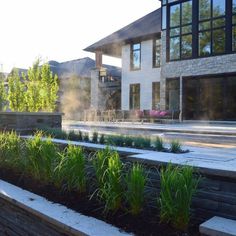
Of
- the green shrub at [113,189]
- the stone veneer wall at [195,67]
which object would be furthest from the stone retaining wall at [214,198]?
the stone veneer wall at [195,67]

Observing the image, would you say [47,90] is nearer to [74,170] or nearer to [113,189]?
[74,170]

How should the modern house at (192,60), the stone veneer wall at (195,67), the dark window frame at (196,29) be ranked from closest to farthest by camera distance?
the dark window frame at (196,29) < the stone veneer wall at (195,67) < the modern house at (192,60)

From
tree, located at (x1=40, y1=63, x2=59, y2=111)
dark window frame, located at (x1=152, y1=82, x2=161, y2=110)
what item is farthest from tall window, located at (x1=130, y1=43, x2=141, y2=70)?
tree, located at (x1=40, y1=63, x2=59, y2=111)

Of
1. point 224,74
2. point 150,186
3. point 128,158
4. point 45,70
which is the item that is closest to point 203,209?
point 150,186

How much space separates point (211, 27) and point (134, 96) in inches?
307

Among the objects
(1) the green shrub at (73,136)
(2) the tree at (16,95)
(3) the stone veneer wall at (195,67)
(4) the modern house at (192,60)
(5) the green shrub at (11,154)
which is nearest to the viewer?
(5) the green shrub at (11,154)

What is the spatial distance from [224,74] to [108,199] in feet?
50.7

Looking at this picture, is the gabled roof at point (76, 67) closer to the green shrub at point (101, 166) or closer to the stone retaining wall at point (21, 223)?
the stone retaining wall at point (21, 223)

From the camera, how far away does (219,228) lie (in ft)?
8.70

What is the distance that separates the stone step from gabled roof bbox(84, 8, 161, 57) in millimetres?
19667

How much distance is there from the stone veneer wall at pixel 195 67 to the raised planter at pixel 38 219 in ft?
48.5

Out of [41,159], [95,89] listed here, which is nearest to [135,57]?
[95,89]

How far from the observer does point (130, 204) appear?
132 inches

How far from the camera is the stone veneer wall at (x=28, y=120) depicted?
326 inches
